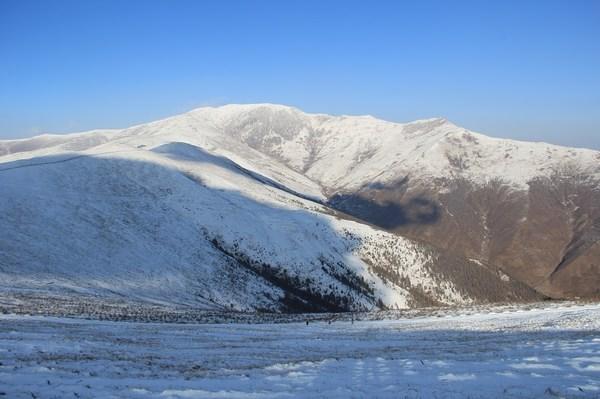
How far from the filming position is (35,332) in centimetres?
2192

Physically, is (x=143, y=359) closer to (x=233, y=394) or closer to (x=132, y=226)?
(x=233, y=394)

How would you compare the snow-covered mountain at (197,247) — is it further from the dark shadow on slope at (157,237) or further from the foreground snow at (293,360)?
the foreground snow at (293,360)

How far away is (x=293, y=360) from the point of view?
20062 millimetres

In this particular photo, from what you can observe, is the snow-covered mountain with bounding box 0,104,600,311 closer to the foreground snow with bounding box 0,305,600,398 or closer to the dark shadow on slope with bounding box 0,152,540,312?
the dark shadow on slope with bounding box 0,152,540,312

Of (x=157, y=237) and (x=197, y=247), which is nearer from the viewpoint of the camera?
(x=157, y=237)

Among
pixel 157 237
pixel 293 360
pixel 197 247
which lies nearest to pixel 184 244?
pixel 197 247

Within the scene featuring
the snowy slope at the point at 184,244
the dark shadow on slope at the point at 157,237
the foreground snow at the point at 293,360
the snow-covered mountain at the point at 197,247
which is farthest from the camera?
the dark shadow on slope at the point at 157,237

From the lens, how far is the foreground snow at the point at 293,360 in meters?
13.8

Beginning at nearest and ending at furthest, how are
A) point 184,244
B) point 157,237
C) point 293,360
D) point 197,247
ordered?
point 293,360 → point 157,237 → point 184,244 → point 197,247

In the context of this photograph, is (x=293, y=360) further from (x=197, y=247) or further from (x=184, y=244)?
(x=197, y=247)

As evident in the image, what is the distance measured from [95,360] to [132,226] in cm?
5298

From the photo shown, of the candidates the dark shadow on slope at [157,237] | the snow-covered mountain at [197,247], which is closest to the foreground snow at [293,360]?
the snow-covered mountain at [197,247]

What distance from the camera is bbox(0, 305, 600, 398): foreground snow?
13.8m

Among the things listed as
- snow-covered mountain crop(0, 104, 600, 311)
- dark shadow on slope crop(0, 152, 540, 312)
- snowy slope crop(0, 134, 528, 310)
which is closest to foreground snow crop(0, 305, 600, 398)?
snow-covered mountain crop(0, 104, 600, 311)
